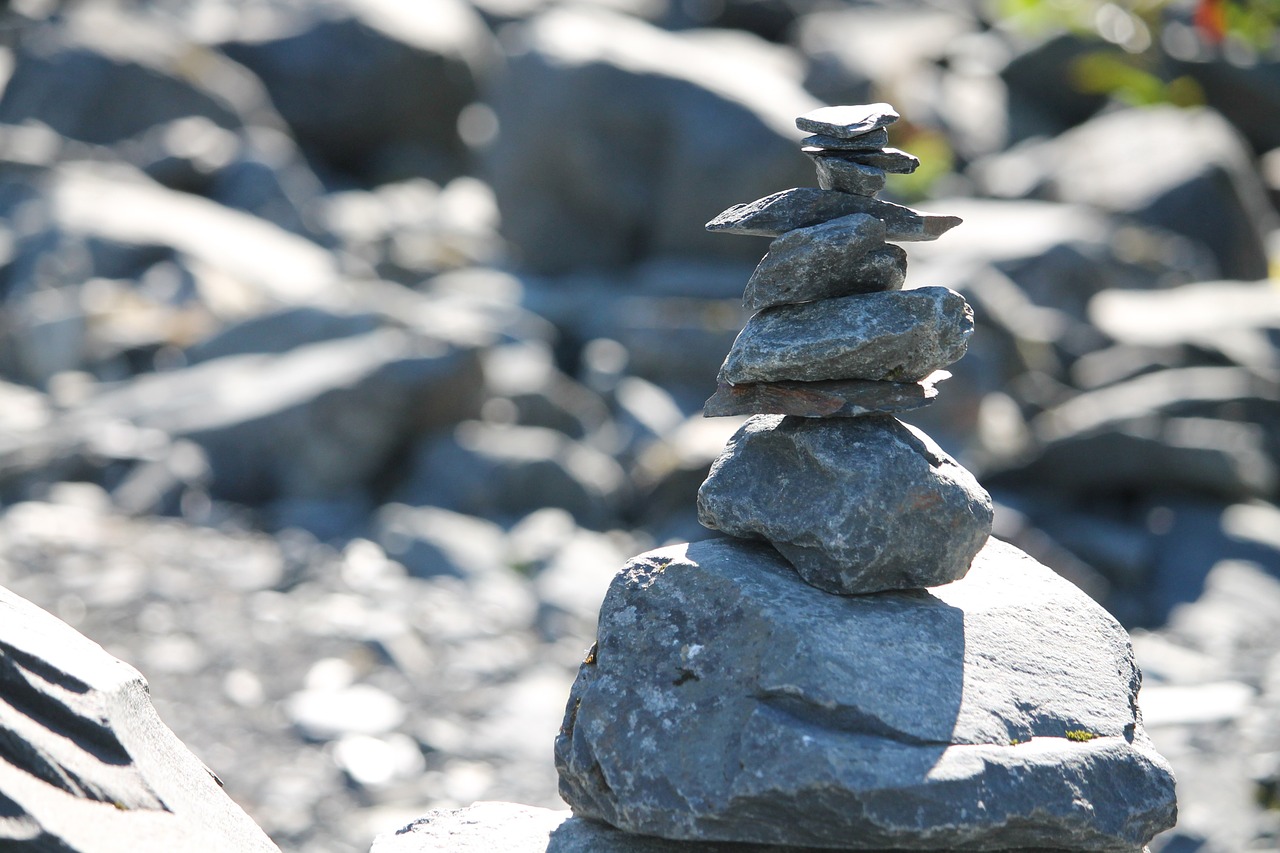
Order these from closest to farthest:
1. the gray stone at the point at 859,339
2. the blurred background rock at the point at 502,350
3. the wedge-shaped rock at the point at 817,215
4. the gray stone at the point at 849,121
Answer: the gray stone at the point at 849,121 < the gray stone at the point at 859,339 < the wedge-shaped rock at the point at 817,215 < the blurred background rock at the point at 502,350

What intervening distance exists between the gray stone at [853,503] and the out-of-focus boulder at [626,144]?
1455cm

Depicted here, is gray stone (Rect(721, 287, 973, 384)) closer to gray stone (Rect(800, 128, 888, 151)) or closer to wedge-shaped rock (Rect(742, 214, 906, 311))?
wedge-shaped rock (Rect(742, 214, 906, 311))

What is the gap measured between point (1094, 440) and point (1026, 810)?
1176cm

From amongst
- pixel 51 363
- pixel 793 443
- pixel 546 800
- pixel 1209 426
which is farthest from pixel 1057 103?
pixel 793 443

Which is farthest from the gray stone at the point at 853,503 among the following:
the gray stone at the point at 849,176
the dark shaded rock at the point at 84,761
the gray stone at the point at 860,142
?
the dark shaded rock at the point at 84,761

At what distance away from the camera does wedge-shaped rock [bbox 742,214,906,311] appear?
511cm

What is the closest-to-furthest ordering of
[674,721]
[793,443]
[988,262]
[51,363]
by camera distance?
[674,721]
[793,443]
[51,363]
[988,262]

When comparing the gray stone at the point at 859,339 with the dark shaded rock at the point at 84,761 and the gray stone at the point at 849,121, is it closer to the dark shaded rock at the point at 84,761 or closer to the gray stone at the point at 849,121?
the gray stone at the point at 849,121

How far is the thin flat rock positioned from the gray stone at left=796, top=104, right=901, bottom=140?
13 centimetres

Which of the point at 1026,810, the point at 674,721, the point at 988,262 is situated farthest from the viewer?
the point at 988,262

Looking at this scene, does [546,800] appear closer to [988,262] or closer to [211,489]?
[211,489]

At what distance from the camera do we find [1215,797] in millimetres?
9914

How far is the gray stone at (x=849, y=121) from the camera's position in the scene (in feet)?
16.2

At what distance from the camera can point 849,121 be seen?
496 centimetres
